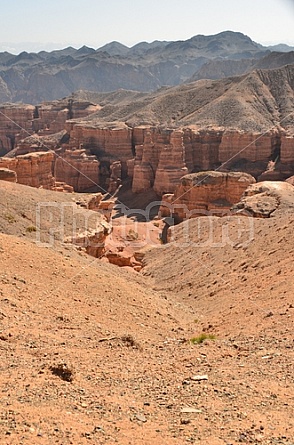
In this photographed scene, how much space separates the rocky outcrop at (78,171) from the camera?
56312mm

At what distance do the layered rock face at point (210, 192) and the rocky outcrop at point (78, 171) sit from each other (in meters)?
20.1

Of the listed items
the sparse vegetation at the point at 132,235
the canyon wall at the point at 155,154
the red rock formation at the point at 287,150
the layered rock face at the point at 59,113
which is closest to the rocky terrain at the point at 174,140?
the red rock formation at the point at 287,150

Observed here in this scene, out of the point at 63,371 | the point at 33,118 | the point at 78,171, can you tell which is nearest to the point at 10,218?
the point at 63,371

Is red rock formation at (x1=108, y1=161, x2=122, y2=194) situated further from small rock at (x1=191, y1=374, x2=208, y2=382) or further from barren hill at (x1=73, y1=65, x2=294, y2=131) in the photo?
small rock at (x1=191, y1=374, x2=208, y2=382)

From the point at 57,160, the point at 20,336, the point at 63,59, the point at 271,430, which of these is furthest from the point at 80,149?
the point at 63,59

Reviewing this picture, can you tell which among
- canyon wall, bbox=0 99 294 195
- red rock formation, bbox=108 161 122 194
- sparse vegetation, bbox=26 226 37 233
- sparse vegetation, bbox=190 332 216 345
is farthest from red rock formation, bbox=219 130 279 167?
sparse vegetation, bbox=190 332 216 345

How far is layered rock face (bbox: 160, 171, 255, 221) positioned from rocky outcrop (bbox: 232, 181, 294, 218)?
5561 millimetres

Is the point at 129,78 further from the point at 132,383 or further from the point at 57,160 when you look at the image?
the point at 132,383

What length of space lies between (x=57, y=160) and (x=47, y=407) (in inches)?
2123

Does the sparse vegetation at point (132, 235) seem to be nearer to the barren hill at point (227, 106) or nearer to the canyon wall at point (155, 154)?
the canyon wall at point (155, 154)

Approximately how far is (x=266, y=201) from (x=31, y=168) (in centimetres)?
1659

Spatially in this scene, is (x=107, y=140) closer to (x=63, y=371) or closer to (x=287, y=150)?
(x=287, y=150)

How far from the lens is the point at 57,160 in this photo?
58.6 m

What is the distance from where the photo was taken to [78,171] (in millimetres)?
57125
